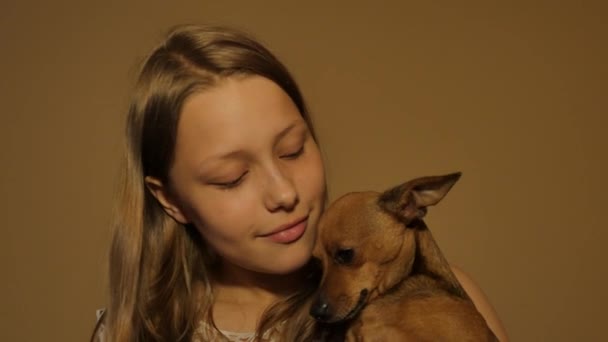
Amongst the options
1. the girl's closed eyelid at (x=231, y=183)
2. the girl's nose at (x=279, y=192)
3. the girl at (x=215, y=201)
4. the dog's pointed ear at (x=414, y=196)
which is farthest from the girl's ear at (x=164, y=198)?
the dog's pointed ear at (x=414, y=196)

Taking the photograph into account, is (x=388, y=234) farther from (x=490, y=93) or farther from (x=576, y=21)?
(x=576, y=21)

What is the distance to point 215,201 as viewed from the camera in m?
1.61

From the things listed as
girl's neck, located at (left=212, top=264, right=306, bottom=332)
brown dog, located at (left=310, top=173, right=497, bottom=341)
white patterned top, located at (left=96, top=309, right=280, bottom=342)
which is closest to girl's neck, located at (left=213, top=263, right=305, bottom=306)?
girl's neck, located at (left=212, top=264, right=306, bottom=332)

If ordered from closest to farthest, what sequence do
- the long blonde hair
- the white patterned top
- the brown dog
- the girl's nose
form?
1. the brown dog
2. the girl's nose
3. the long blonde hair
4. the white patterned top

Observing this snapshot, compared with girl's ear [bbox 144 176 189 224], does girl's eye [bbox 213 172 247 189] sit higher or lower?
higher

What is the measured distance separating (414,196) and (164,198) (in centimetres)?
77

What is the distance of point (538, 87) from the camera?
9.09 feet

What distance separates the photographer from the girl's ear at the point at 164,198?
1.83 metres

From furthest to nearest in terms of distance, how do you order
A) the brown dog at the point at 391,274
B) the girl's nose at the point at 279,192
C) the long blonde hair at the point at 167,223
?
the long blonde hair at the point at 167,223 → the girl's nose at the point at 279,192 → the brown dog at the point at 391,274

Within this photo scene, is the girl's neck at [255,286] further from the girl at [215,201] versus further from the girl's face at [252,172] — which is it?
the girl's face at [252,172]

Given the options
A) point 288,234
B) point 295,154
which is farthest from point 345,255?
point 295,154

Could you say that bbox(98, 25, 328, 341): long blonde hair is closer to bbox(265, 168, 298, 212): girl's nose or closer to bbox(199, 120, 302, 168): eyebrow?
bbox(199, 120, 302, 168): eyebrow

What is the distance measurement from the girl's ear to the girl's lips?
0.37 meters

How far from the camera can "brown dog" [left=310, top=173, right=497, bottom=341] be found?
140cm
